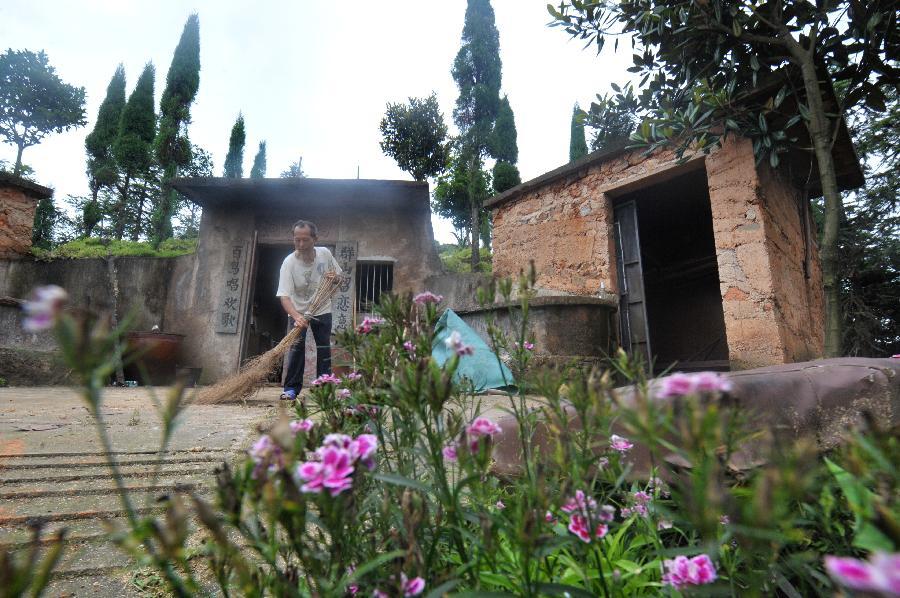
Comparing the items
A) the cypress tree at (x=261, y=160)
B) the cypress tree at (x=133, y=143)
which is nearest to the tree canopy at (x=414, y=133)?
the cypress tree at (x=133, y=143)

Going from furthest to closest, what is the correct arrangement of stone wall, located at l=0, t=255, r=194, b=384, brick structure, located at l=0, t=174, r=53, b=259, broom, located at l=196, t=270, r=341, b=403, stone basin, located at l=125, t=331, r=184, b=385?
1. stone wall, located at l=0, t=255, r=194, b=384
2. brick structure, located at l=0, t=174, r=53, b=259
3. stone basin, located at l=125, t=331, r=184, b=385
4. broom, located at l=196, t=270, r=341, b=403

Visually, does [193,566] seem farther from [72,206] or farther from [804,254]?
[72,206]

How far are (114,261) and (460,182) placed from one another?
10.6 meters

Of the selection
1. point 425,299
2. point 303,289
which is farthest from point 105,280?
point 425,299

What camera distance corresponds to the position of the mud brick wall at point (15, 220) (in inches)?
290

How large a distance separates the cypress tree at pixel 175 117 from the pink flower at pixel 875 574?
13.6 m

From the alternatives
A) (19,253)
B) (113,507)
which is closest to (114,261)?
(19,253)

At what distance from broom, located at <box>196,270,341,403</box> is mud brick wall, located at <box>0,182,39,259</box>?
5.60 metres

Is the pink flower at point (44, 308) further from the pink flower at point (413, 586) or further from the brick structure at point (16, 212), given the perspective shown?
the brick structure at point (16, 212)

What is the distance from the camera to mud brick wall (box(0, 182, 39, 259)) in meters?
7.37

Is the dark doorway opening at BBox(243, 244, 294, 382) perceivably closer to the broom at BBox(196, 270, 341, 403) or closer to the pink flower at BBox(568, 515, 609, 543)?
the broom at BBox(196, 270, 341, 403)

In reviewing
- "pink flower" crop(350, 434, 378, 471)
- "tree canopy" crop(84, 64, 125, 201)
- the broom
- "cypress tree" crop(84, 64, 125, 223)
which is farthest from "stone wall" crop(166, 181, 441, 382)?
"tree canopy" crop(84, 64, 125, 201)

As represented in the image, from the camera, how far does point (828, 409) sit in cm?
129

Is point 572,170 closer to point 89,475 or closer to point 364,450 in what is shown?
point 89,475
